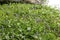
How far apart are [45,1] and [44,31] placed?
2689mm

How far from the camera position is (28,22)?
5453 millimetres

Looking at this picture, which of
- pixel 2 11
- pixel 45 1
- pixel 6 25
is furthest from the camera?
pixel 45 1

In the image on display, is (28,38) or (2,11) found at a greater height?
(2,11)

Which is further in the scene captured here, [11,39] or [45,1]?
[45,1]

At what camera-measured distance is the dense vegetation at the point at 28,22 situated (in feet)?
16.2

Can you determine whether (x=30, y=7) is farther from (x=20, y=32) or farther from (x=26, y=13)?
(x=20, y=32)

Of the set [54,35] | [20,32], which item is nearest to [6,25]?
[20,32]

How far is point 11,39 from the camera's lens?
476 centimetres

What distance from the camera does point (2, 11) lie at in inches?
235

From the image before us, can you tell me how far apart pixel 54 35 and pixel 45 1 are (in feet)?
8.97

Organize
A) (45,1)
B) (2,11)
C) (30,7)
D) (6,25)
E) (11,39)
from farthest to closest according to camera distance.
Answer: (45,1), (30,7), (2,11), (6,25), (11,39)

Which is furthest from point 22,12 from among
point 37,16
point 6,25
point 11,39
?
point 11,39

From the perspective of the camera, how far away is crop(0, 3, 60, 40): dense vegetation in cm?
495

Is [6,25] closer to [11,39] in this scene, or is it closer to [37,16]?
[11,39]
